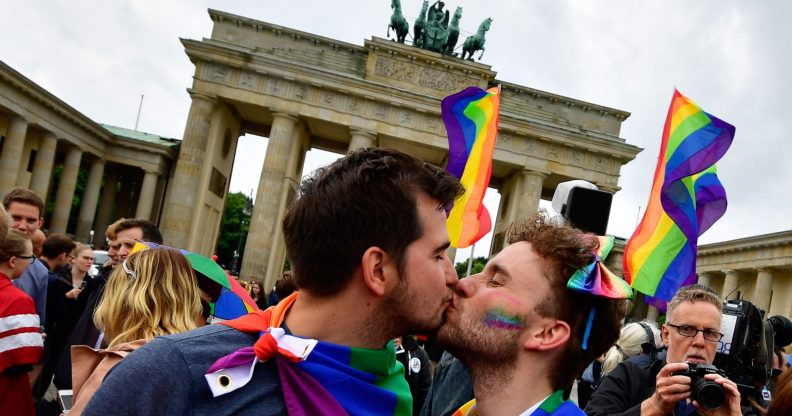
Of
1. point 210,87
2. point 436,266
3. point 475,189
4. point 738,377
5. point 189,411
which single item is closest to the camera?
point 189,411

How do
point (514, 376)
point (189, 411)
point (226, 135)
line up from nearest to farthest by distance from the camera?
point (189, 411) → point (514, 376) → point (226, 135)

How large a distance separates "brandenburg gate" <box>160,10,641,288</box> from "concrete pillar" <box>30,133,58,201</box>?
6937 mm

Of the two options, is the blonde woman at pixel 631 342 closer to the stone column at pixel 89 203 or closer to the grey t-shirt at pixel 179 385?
the grey t-shirt at pixel 179 385

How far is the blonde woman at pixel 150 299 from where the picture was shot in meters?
3.44

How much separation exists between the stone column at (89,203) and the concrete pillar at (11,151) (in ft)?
28.3

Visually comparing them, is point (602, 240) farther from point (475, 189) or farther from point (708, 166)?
point (475, 189)

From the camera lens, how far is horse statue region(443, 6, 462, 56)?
44719 millimetres

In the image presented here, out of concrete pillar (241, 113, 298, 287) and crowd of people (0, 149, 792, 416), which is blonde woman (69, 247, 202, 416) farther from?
concrete pillar (241, 113, 298, 287)

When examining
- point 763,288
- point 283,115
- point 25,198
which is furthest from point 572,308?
point 763,288

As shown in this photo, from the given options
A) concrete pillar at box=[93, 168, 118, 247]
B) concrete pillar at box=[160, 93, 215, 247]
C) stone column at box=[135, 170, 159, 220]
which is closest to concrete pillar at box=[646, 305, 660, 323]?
concrete pillar at box=[160, 93, 215, 247]

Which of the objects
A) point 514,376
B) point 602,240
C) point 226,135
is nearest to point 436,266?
point 514,376

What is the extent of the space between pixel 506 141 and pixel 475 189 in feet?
109

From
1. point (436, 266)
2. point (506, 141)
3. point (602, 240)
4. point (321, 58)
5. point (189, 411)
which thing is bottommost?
point (189, 411)

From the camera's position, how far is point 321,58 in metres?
42.1
